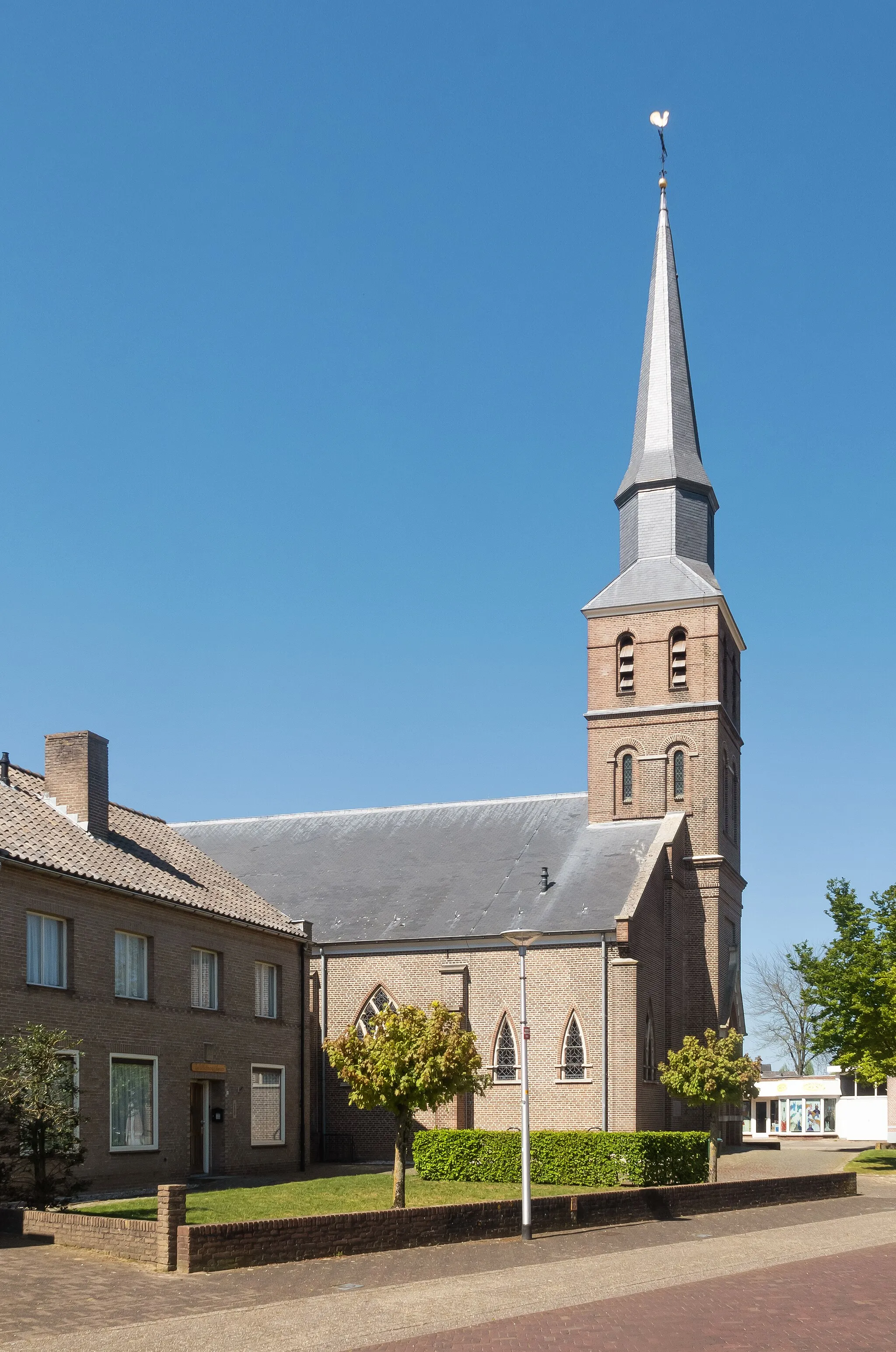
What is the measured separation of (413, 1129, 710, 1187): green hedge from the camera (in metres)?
32.1

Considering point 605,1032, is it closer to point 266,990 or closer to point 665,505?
point 266,990

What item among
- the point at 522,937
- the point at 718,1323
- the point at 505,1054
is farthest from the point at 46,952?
the point at 505,1054

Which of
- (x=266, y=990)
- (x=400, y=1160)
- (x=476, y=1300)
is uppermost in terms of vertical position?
(x=266, y=990)

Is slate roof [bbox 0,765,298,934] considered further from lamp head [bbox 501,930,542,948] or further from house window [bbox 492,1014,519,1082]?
lamp head [bbox 501,930,542,948]

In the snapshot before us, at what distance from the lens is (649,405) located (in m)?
54.4

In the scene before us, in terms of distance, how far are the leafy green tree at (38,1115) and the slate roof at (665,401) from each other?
Result: 34.8m

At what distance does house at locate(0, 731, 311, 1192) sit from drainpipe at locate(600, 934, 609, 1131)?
351 inches

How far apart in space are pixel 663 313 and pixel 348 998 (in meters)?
29.5

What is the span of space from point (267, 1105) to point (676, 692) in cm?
2215

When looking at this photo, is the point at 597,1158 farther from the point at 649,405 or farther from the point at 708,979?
the point at 649,405

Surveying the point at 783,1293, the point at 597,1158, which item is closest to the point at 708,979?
the point at 597,1158

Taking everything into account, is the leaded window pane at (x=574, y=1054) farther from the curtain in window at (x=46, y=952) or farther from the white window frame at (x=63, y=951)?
the curtain in window at (x=46, y=952)

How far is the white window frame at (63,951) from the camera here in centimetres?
2719

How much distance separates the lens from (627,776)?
50312 mm
